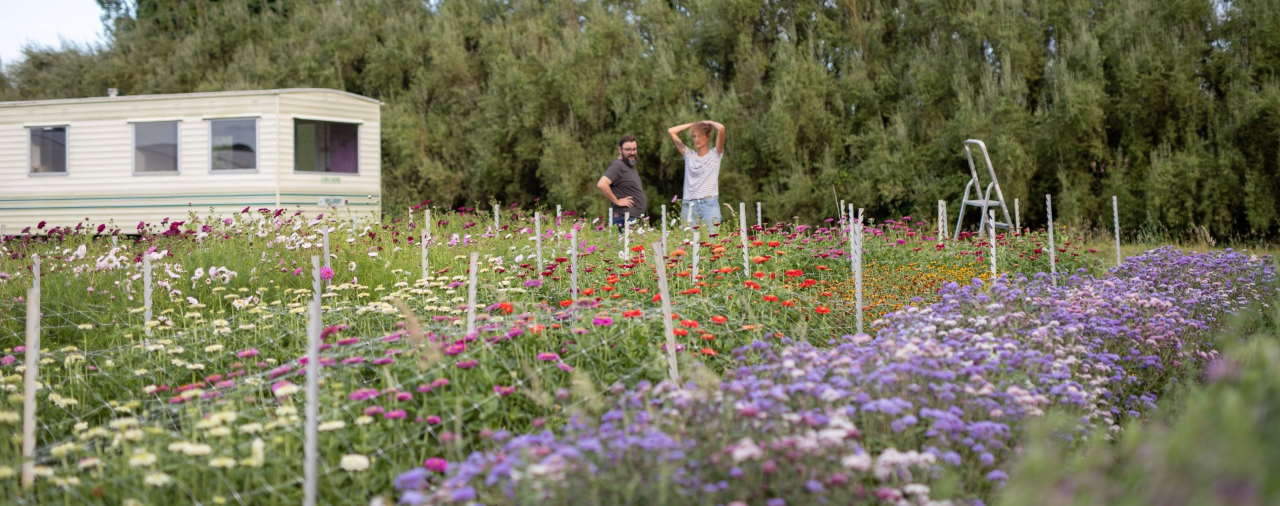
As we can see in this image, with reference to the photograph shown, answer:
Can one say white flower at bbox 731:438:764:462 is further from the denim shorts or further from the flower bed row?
the denim shorts

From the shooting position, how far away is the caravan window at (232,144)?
487 inches

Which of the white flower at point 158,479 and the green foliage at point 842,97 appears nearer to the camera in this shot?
the white flower at point 158,479

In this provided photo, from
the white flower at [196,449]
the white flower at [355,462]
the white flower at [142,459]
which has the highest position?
the white flower at [196,449]

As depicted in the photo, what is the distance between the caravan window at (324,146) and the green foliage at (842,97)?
1492 millimetres

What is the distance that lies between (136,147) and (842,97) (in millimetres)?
8818

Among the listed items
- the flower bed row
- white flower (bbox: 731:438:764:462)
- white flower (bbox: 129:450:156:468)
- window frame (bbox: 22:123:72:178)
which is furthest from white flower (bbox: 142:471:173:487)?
window frame (bbox: 22:123:72:178)

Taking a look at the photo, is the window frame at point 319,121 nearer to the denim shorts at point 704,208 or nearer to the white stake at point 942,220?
the denim shorts at point 704,208

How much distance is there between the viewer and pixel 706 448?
2.66 metres

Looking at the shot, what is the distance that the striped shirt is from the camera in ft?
27.9

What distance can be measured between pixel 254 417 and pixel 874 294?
3736 millimetres

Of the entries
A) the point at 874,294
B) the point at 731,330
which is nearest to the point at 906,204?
the point at 874,294

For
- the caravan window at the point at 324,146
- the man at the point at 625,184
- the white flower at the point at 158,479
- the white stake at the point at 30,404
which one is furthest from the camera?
the caravan window at the point at 324,146

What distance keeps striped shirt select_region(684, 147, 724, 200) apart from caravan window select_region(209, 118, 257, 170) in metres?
6.39

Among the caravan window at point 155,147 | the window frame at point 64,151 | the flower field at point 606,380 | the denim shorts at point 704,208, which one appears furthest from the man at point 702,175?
the window frame at point 64,151
